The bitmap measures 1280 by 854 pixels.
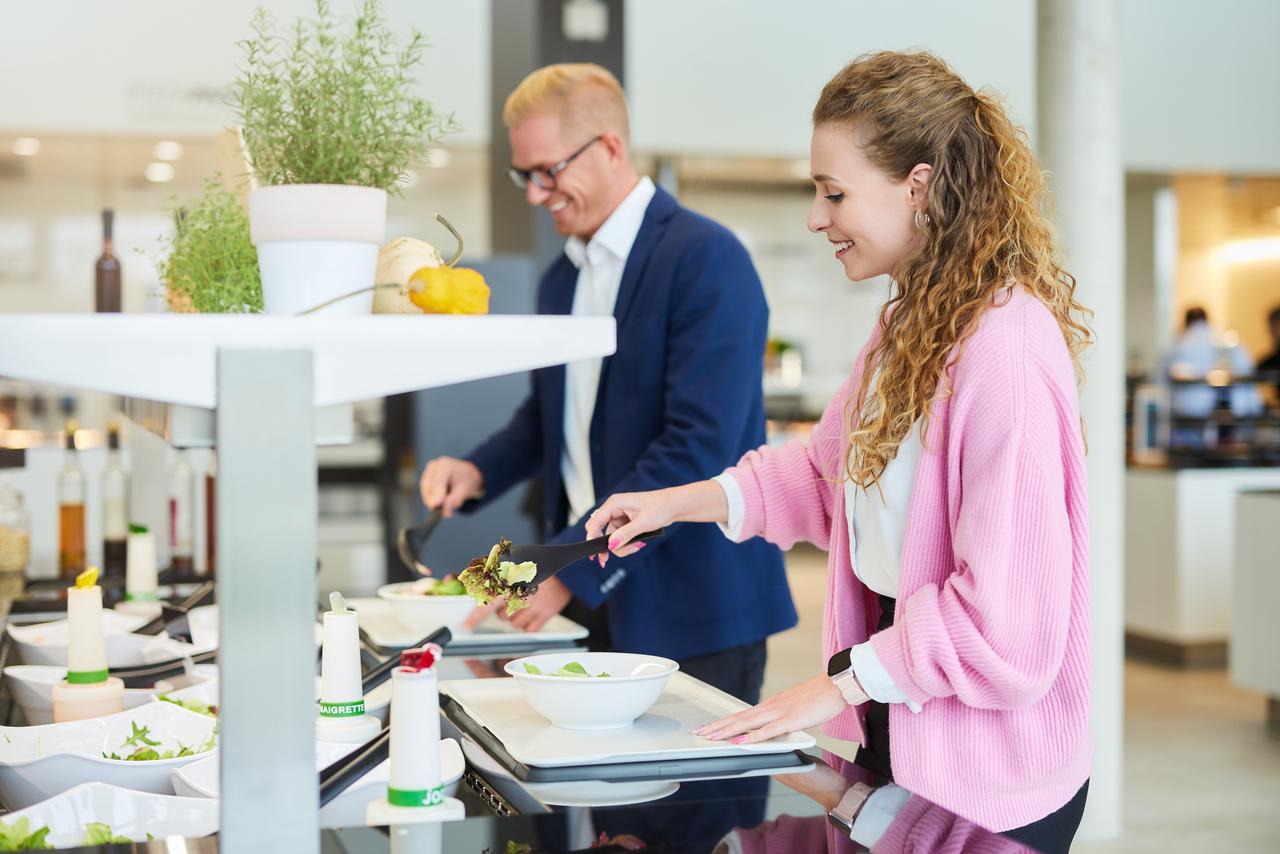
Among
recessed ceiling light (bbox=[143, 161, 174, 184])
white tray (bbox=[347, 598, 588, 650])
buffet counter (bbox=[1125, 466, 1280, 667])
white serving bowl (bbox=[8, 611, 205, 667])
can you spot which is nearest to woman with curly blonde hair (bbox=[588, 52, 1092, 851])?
white tray (bbox=[347, 598, 588, 650])

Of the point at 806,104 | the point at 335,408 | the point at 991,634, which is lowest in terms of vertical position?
the point at 991,634

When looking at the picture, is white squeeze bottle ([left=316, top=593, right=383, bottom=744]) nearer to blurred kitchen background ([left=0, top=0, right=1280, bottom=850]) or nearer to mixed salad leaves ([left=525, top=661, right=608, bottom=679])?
mixed salad leaves ([left=525, top=661, right=608, bottom=679])

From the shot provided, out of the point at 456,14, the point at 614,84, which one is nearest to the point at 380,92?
the point at 614,84

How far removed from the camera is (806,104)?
8203 millimetres

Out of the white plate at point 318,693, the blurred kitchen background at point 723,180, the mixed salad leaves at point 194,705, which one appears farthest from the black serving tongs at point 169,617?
the blurred kitchen background at point 723,180

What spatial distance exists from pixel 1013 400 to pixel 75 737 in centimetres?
104

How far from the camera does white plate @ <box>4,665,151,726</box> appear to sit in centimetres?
165

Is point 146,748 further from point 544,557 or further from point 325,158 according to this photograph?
point 325,158

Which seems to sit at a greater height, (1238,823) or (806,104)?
(806,104)

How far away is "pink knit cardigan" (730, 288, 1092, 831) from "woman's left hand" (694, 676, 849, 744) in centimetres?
7

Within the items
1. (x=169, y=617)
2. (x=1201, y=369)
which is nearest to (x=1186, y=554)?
(x=1201, y=369)

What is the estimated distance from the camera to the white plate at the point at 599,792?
1201 mm

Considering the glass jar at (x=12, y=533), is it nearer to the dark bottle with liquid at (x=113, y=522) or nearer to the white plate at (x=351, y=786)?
the dark bottle with liquid at (x=113, y=522)

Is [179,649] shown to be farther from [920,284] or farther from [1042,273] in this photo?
[1042,273]
